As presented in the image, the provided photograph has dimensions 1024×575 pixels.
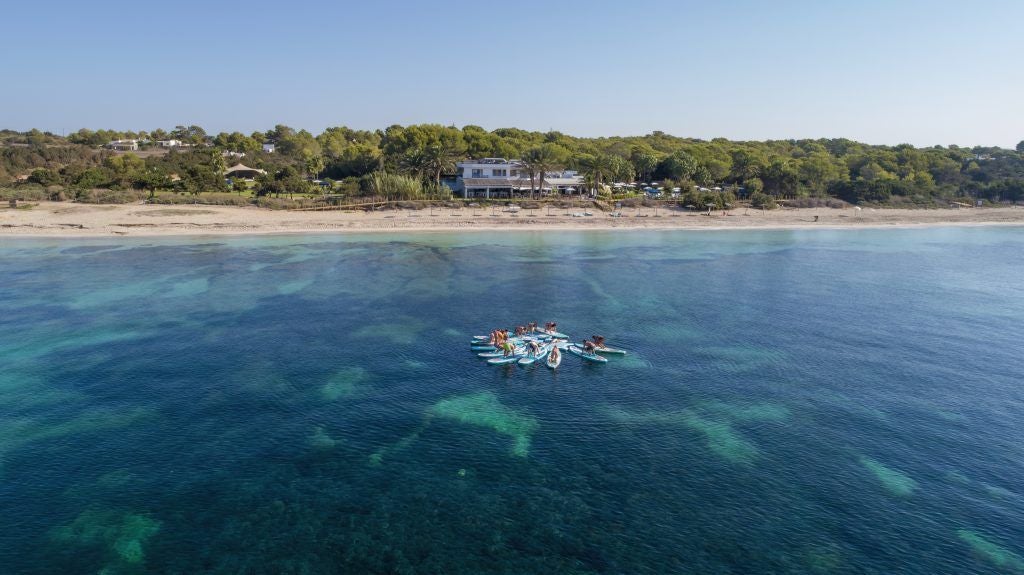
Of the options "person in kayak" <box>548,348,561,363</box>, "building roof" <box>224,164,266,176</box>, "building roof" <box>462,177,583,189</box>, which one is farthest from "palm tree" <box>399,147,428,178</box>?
"person in kayak" <box>548,348,561,363</box>

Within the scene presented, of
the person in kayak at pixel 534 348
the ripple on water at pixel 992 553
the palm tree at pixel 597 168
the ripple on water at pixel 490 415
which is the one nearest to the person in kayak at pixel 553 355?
the person in kayak at pixel 534 348

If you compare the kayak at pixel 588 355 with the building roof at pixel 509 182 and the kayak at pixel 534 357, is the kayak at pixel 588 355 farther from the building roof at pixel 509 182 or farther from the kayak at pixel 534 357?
the building roof at pixel 509 182

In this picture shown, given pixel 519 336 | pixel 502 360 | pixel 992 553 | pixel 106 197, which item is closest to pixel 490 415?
pixel 502 360

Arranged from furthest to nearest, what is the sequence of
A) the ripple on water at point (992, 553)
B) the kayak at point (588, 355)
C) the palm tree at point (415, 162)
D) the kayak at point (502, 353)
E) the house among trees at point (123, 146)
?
the house among trees at point (123, 146) → the palm tree at point (415, 162) → the kayak at point (502, 353) → the kayak at point (588, 355) → the ripple on water at point (992, 553)

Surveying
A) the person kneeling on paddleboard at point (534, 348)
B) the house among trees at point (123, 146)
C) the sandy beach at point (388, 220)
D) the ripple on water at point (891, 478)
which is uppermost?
the house among trees at point (123, 146)

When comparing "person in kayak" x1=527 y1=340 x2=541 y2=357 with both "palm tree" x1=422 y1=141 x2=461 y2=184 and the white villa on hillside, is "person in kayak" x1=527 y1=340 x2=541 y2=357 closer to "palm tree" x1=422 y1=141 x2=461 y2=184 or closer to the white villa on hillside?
the white villa on hillside

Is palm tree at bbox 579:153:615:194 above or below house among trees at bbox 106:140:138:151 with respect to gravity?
below
